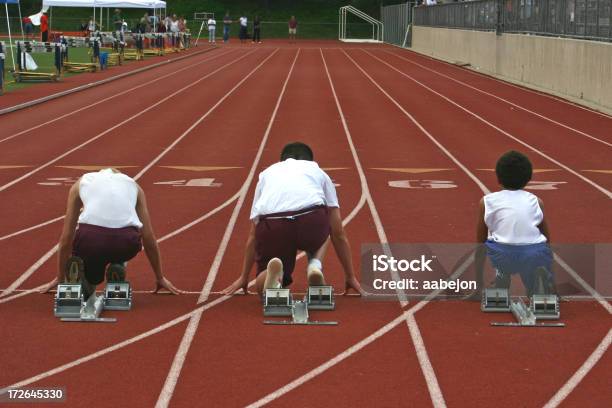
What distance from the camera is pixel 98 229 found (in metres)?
8.20

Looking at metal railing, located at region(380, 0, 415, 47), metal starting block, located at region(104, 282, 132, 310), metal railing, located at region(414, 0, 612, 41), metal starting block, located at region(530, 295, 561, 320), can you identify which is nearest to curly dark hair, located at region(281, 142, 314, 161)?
metal starting block, located at region(104, 282, 132, 310)

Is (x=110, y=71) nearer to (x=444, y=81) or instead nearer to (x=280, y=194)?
(x=444, y=81)

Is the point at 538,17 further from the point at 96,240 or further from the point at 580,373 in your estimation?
the point at 580,373

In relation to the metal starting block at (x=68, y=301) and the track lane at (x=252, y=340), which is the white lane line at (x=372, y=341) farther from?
the metal starting block at (x=68, y=301)

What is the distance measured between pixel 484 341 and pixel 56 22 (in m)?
90.2

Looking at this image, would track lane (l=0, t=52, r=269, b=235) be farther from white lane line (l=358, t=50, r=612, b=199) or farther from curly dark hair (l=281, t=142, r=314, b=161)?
white lane line (l=358, t=50, r=612, b=199)

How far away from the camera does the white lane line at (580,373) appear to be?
6.45 meters

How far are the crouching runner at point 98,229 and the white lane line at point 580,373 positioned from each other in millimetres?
3033

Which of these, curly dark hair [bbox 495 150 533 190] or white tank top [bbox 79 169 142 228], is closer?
white tank top [bbox 79 169 142 228]

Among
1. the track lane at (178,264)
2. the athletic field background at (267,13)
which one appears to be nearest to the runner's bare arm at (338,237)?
the track lane at (178,264)

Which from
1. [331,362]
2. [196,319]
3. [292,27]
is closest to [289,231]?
[196,319]

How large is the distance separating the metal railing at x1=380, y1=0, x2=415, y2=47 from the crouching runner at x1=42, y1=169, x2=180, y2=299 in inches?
2664

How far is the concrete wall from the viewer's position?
27.9m

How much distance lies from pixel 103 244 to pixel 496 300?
8.75 ft
